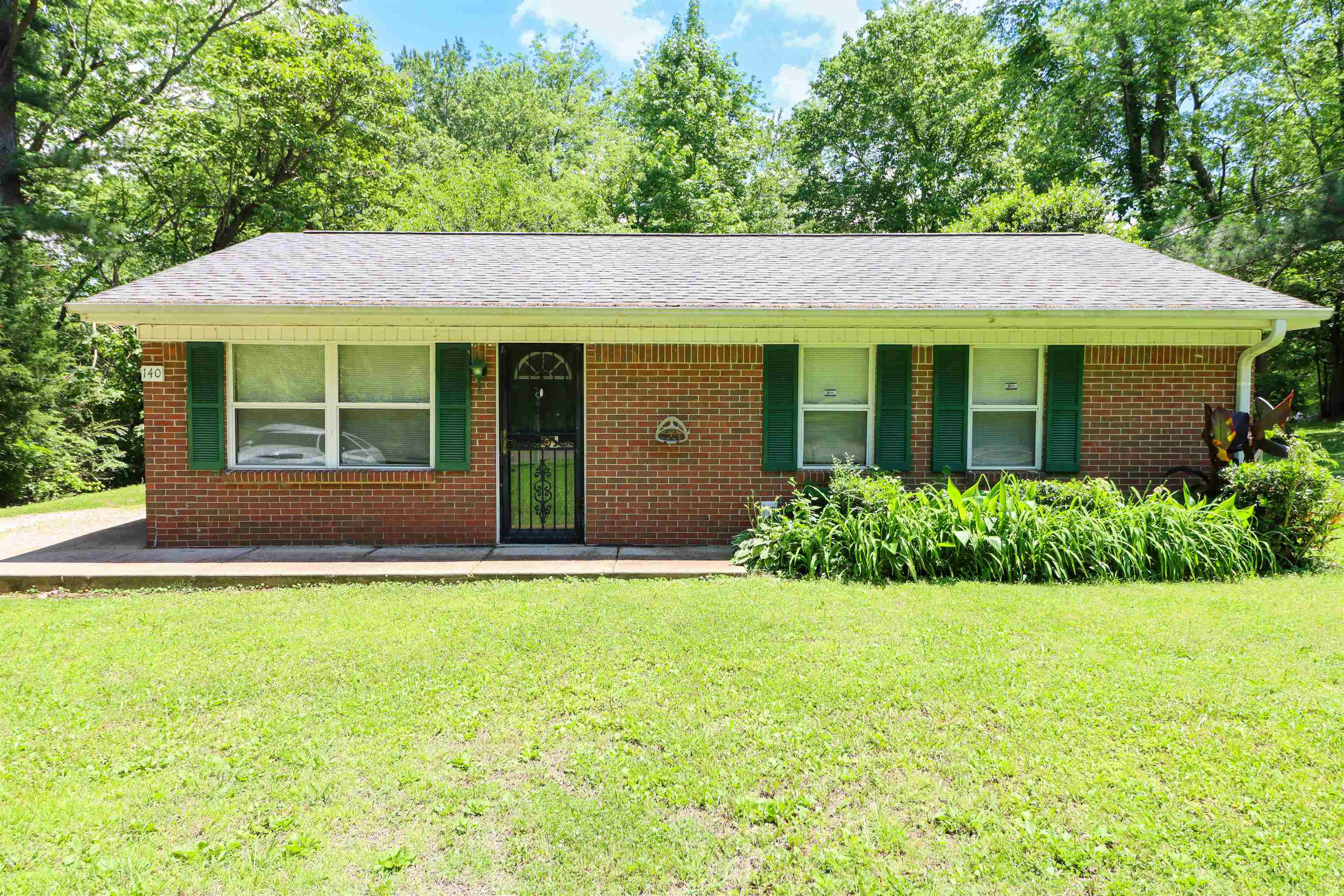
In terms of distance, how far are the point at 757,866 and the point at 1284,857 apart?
1.80 meters

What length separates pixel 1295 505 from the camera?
6.52m

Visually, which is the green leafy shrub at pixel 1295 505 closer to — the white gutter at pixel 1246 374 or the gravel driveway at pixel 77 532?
the white gutter at pixel 1246 374

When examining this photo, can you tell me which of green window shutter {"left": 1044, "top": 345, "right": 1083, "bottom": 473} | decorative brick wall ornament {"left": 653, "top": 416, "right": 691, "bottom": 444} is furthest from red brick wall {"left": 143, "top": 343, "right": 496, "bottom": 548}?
green window shutter {"left": 1044, "top": 345, "right": 1083, "bottom": 473}

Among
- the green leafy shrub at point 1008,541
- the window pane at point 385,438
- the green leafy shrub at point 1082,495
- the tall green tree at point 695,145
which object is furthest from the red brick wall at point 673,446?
the tall green tree at point 695,145

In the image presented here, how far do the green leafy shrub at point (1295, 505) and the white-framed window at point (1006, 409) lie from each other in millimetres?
1838

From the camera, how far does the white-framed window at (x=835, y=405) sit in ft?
25.5

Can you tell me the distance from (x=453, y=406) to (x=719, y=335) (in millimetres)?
2788

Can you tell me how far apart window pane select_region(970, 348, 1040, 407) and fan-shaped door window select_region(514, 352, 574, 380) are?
14.1 feet

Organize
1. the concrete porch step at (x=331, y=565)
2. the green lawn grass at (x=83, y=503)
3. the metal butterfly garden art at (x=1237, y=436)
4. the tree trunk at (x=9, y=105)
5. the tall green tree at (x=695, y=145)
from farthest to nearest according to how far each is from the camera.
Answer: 1. the tall green tree at (x=695, y=145)
2. the tree trunk at (x=9, y=105)
3. the green lawn grass at (x=83, y=503)
4. the metal butterfly garden art at (x=1237, y=436)
5. the concrete porch step at (x=331, y=565)

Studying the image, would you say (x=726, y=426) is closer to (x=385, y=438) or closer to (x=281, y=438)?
(x=385, y=438)

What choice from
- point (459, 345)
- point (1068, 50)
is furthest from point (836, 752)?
point (1068, 50)

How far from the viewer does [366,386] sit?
763 cm

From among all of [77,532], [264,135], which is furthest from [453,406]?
[264,135]

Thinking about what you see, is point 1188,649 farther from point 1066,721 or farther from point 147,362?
point 147,362
